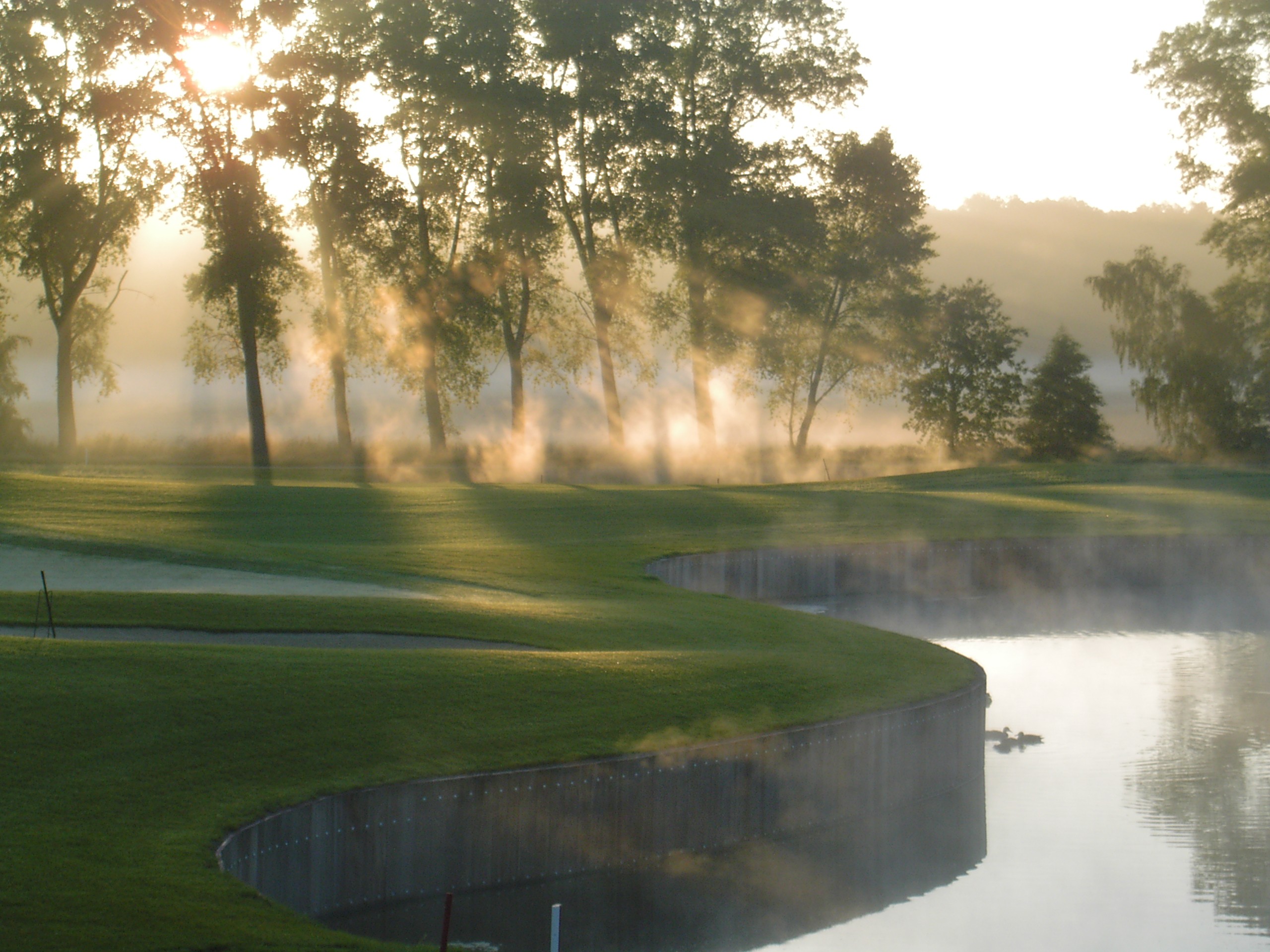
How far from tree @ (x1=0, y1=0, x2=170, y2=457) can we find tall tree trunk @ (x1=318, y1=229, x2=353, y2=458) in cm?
469

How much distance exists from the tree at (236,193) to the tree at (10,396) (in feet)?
36.8

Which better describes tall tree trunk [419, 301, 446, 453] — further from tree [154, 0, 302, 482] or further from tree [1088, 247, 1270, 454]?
tree [1088, 247, 1270, 454]

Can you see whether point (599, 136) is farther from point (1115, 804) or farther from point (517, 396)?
point (1115, 804)

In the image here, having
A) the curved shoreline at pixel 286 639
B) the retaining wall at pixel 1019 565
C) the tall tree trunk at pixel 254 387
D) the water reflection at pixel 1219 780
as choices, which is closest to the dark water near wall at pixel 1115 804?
the water reflection at pixel 1219 780

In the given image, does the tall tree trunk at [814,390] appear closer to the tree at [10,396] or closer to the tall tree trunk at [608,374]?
the tall tree trunk at [608,374]

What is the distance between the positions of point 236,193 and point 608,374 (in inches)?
464

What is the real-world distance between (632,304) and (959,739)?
94.5 ft

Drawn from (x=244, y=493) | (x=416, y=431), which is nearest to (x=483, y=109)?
(x=416, y=431)

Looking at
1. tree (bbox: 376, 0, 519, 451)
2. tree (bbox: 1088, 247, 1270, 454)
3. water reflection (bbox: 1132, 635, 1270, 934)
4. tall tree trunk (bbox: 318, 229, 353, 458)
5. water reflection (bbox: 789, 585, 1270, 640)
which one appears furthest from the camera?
tree (bbox: 1088, 247, 1270, 454)

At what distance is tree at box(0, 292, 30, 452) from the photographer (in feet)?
128

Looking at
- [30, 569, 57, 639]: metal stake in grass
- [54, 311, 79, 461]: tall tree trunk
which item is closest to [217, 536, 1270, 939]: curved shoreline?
[30, 569, 57, 639]: metal stake in grass

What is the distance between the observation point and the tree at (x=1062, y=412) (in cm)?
4934

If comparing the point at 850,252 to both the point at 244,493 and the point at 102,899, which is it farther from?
the point at 102,899

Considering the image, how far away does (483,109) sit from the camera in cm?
3481
